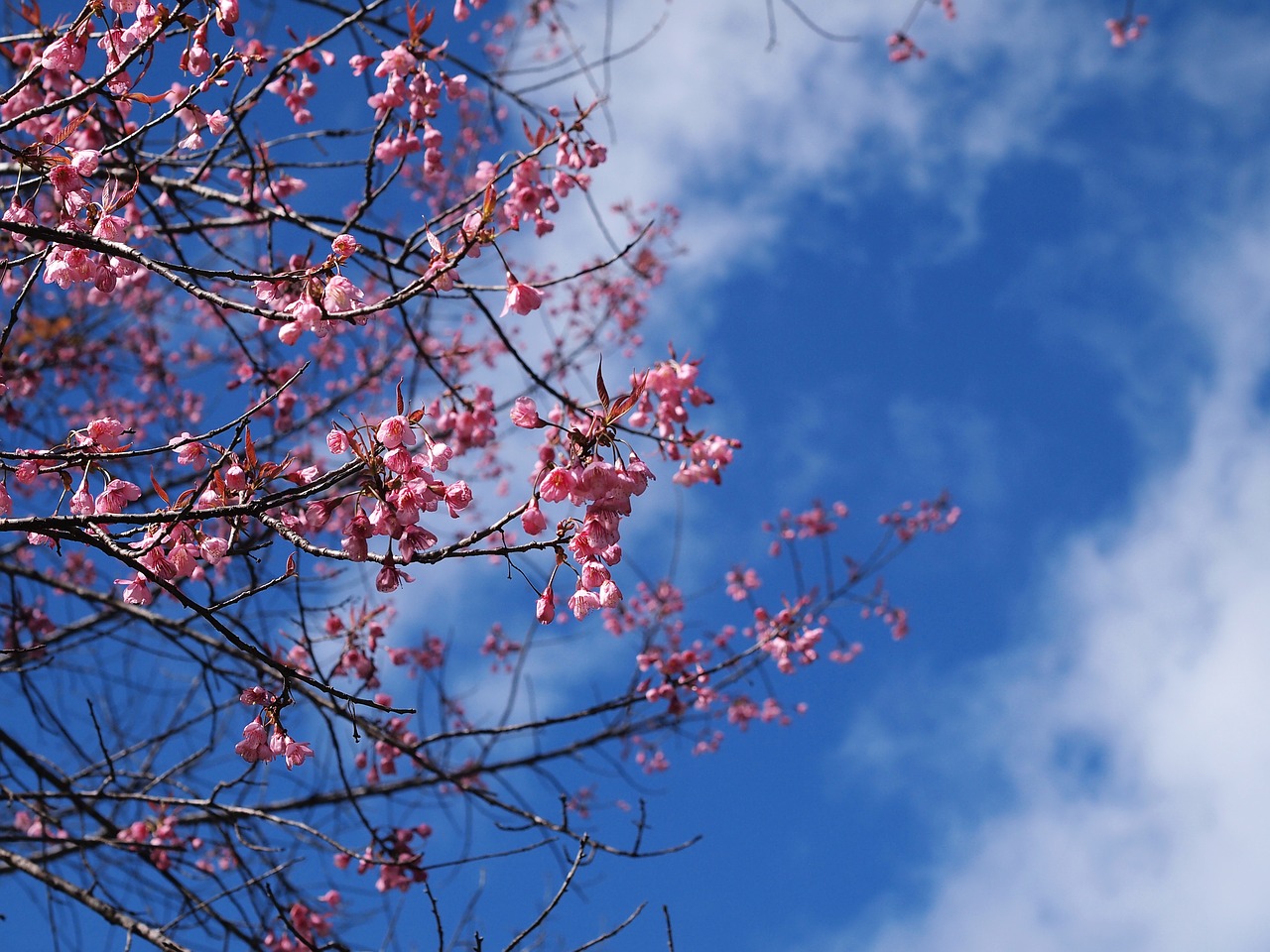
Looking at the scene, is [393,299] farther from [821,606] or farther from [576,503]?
[821,606]

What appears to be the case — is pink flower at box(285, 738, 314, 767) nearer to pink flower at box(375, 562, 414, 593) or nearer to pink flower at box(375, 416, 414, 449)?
pink flower at box(375, 562, 414, 593)

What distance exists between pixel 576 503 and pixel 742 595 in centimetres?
499

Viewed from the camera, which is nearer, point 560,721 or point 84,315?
point 560,721

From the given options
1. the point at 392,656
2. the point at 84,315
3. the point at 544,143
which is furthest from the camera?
the point at 84,315

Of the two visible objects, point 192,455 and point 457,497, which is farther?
point 192,455

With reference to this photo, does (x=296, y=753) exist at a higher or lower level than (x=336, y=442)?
lower

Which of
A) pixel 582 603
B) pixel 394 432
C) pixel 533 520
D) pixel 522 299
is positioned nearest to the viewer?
pixel 394 432

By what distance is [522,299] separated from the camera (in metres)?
2.48

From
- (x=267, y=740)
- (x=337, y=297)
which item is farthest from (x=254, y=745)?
(x=337, y=297)

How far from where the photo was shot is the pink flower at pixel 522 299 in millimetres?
2471

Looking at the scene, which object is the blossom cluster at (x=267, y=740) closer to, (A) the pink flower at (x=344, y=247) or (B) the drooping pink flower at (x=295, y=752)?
(B) the drooping pink flower at (x=295, y=752)

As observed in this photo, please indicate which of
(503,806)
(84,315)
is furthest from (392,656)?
(84,315)

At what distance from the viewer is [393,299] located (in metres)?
2.06

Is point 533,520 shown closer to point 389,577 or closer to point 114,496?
point 389,577
